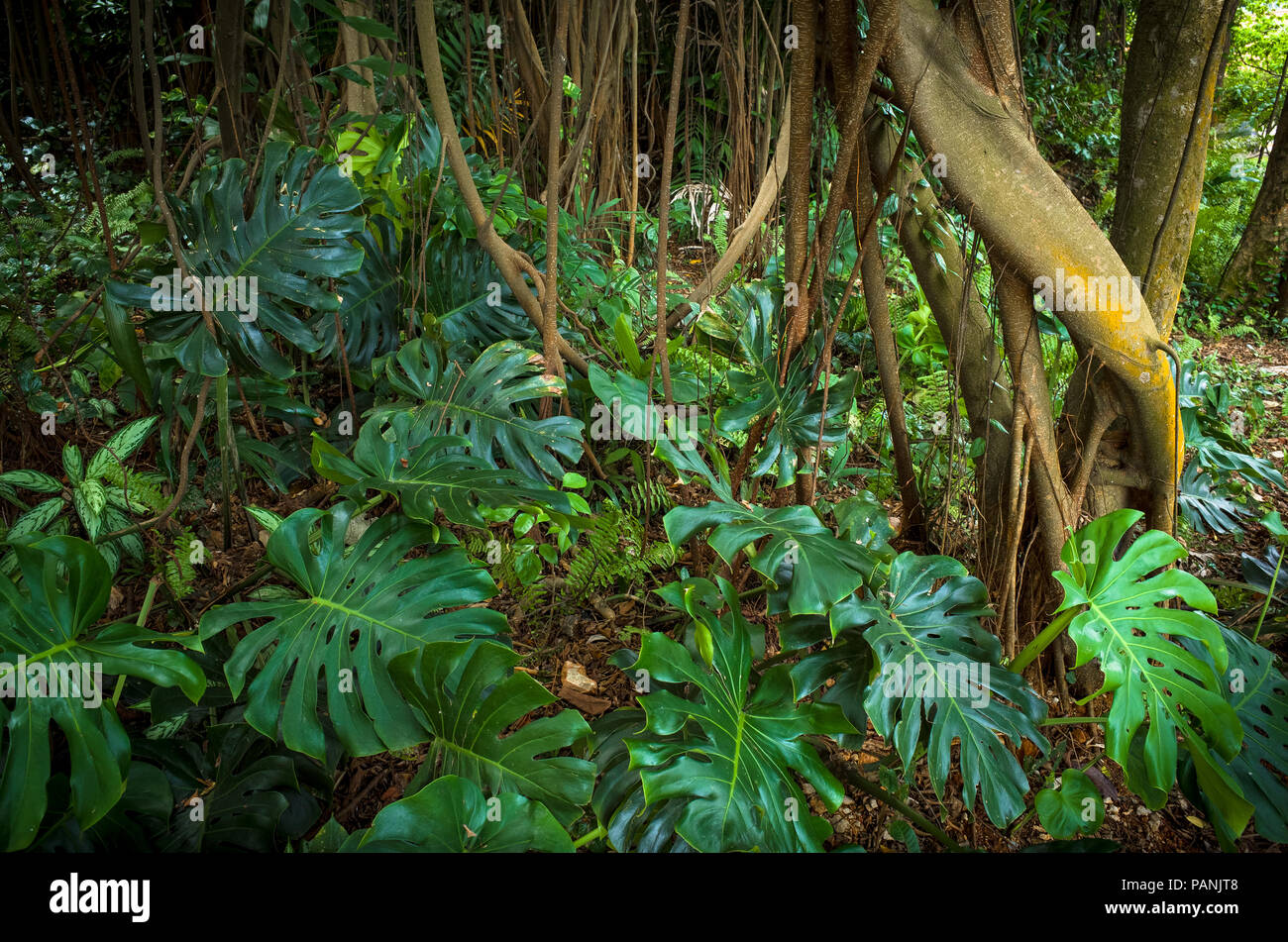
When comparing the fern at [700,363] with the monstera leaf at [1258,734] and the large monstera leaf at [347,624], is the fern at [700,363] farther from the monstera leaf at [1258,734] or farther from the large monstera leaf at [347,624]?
the monstera leaf at [1258,734]

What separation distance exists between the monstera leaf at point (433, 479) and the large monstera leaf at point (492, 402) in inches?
7.7

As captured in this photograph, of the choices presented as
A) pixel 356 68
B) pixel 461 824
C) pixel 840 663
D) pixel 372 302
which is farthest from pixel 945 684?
pixel 356 68

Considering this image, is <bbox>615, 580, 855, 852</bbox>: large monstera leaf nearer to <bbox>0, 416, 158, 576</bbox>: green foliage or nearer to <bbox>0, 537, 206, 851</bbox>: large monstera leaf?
<bbox>0, 537, 206, 851</bbox>: large monstera leaf

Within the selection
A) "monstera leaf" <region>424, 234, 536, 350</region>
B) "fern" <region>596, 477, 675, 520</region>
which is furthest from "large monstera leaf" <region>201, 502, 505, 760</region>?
"monstera leaf" <region>424, 234, 536, 350</region>

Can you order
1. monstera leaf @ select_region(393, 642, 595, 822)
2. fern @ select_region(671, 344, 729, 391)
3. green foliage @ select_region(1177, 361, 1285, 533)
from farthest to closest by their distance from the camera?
fern @ select_region(671, 344, 729, 391)
green foliage @ select_region(1177, 361, 1285, 533)
monstera leaf @ select_region(393, 642, 595, 822)

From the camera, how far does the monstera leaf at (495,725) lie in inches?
47.3

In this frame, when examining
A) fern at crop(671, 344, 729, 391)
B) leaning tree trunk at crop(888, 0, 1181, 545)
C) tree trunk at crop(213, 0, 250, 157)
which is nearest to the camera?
leaning tree trunk at crop(888, 0, 1181, 545)

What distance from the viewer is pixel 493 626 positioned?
54.0 inches

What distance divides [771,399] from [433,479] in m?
0.79

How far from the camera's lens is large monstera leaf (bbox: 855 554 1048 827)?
4.37 ft

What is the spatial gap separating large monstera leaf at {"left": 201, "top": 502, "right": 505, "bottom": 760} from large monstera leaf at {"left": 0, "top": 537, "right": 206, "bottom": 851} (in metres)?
0.12

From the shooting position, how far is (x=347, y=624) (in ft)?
4.47

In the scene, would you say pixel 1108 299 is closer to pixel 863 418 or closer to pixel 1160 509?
pixel 1160 509

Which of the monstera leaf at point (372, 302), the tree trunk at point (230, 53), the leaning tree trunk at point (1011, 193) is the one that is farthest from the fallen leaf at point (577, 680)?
the tree trunk at point (230, 53)
